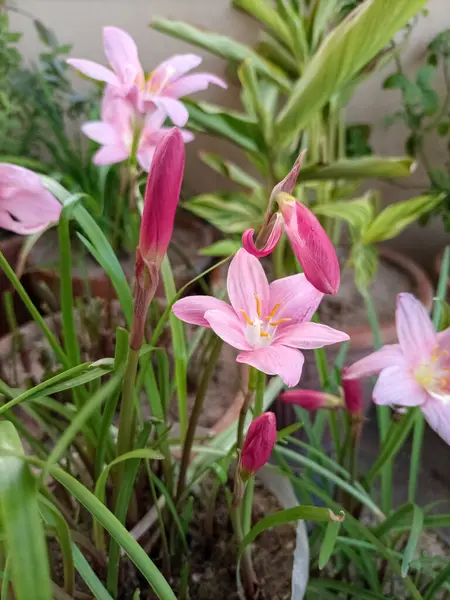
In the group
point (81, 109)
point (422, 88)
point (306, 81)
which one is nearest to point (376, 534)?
point (306, 81)

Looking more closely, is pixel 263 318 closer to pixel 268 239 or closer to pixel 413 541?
pixel 268 239

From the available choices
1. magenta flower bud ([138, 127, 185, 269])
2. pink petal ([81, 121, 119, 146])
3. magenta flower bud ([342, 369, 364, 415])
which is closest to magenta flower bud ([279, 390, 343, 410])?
magenta flower bud ([342, 369, 364, 415])

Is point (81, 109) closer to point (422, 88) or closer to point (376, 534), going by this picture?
point (422, 88)

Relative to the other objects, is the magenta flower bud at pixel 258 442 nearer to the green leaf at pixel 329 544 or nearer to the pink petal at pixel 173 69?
the green leaf at pixel 329 544

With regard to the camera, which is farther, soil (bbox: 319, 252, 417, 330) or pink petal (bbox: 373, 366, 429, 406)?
soil (bbox: 319, 252, 417, 330)

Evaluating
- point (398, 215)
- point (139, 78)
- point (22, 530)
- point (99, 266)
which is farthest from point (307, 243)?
point (99, 266)

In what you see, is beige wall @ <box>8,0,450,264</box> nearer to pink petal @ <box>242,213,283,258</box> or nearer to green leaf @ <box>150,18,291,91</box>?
green leaf @ <box>150,18,291,91</box>

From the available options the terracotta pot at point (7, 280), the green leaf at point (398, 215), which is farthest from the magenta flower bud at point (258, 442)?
the terracotta pot at point (7, 280)
